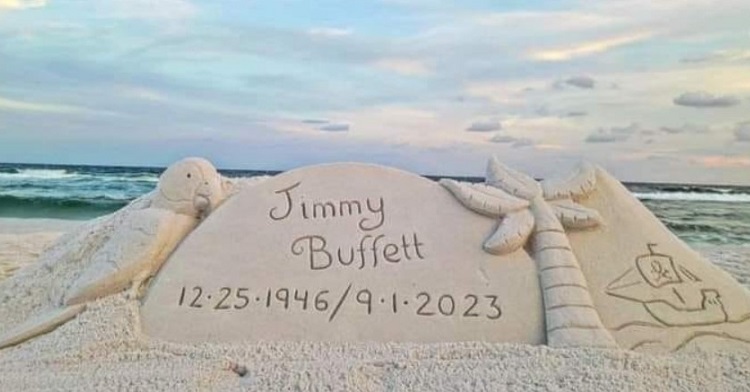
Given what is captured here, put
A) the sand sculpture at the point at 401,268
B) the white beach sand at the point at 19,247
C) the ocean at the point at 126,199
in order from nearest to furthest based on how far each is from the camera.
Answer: the sand sculpture at the point at 401,268 → the white beach sand at the point at 19,247 → the ocean at the point at 126,199

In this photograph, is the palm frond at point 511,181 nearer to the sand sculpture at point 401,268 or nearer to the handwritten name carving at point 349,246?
the sand sculpture at point 401,268

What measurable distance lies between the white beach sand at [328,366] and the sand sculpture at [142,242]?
149mm

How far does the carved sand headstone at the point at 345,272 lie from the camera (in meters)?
3.53

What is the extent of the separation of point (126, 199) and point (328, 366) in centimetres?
1665

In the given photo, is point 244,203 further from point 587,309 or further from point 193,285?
point 587,309

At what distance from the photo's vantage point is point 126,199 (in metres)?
18.6

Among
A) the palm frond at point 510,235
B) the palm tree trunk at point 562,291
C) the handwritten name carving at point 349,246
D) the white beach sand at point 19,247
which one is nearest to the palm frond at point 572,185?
the palm tree trunk at point 562,291

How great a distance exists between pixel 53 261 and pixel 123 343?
4.42 feet

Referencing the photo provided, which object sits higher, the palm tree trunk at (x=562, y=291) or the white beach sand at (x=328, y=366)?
the palm tree trunk at (x=562, y=291)

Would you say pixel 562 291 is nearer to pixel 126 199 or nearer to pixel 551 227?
pixel 551 227

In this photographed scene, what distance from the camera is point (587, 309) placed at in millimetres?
3529

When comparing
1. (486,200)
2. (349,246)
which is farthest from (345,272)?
(486,200)

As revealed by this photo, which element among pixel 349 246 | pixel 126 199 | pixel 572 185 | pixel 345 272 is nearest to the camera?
pixel 345 272

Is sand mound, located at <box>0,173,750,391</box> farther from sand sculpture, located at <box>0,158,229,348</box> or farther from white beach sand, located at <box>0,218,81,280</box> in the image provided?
white beach sand, located at <box>0,218,81,280</box>
